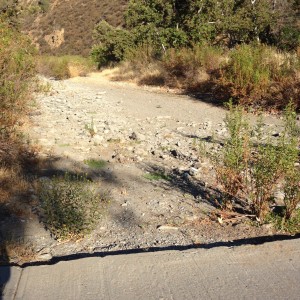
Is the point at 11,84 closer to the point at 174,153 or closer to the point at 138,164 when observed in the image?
the point at 138,164

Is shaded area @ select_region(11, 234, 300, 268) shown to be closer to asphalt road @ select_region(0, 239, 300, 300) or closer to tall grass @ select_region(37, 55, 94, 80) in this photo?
asphalt road @ select_region(0, 239, 300, 300)

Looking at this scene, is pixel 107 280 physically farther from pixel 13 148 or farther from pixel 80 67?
pixel 80 67

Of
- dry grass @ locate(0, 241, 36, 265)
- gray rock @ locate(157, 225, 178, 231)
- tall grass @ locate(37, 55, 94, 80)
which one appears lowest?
tall grass @ locate(37, 55, 94, 80)

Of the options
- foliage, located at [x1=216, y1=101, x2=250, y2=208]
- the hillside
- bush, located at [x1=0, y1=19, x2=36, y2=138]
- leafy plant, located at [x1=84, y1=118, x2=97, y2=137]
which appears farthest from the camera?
the hillside

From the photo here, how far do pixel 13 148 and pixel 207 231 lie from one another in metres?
3.48

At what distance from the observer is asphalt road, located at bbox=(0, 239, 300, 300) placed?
313 cm

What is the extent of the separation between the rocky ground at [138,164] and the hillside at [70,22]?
108 feet

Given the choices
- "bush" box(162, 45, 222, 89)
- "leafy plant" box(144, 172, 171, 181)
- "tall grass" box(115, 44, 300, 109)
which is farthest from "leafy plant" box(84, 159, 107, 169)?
"bush" box(162, 45, 222, 89)

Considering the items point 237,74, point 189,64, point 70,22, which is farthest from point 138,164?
point 70,22

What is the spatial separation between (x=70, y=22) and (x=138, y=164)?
46830 millimetres

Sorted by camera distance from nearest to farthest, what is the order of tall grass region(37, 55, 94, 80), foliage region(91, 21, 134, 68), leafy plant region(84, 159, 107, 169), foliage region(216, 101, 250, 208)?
foliage region(216, 101, 250, 208)
leafy plant region(84, 159, 107, 169)
tall grass region(37, 55, 94, 80)
foliage region(91, 21, 134, 68)

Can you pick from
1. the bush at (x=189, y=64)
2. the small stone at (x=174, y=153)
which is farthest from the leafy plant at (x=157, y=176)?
the bush at (x=189, y=64)

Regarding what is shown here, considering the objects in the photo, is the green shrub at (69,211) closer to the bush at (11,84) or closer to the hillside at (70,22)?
the bush at (11,84)

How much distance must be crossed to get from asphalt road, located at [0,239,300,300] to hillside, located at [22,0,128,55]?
4052 centimetres
